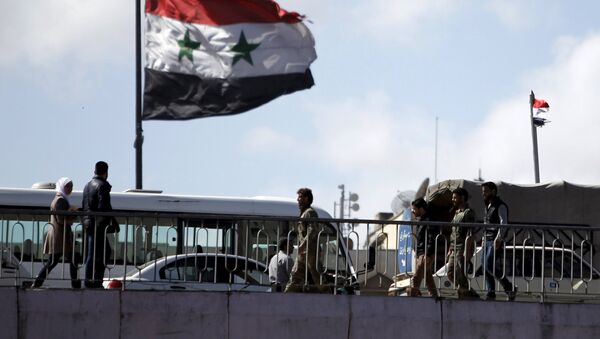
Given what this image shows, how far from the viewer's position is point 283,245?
787 inches

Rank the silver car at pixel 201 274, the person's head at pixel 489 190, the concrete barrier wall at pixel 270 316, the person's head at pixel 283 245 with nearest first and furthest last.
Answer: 1. the concrete barrier wall at pixel 270 316
2. the silver car at pixel 201 274
3. the person's head at pixel 283 245
4. the person's head at pixel 489 190

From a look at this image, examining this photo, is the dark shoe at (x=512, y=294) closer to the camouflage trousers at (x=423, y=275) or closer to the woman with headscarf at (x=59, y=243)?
the camouflage trousers at (x=423, y=275)

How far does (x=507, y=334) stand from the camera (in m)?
19.9

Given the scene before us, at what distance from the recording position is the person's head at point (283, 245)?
786 inches

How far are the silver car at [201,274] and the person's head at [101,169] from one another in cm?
131

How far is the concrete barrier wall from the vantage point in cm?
1886

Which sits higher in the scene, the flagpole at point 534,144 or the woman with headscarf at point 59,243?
the flagpole at point 534,144

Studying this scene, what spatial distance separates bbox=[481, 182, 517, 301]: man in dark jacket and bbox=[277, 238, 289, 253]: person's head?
8.41 feet

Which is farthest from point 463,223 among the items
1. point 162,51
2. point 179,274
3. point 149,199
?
point 162,51

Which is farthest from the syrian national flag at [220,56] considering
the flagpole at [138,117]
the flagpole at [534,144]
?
the flagpole at [534,144]

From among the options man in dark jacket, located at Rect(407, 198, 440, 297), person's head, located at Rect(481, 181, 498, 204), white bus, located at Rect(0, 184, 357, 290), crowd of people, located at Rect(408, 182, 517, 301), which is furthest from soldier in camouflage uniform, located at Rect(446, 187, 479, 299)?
white bus, located at Rect(0, 184, 357, 290)

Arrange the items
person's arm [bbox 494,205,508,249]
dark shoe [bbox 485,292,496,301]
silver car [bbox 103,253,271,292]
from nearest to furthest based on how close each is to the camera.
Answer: silver car [bbox 103,253,271,292] < dark shoe [bbox 485,292,496,301] < person's arm [bbox 494,205,508,249]

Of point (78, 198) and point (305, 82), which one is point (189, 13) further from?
point (78, 198)

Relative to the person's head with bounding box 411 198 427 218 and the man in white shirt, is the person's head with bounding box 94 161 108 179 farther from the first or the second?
the person's head with bounding box 411 198 427 218
